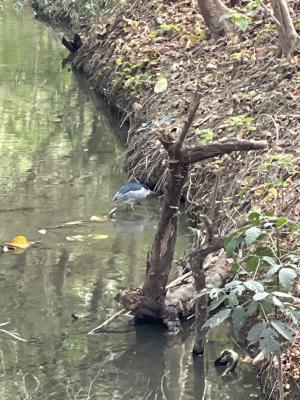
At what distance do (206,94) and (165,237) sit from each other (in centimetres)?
444

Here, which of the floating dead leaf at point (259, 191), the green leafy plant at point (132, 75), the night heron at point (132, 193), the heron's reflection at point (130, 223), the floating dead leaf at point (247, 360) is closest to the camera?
the floating dead leaf at point (247, 360)

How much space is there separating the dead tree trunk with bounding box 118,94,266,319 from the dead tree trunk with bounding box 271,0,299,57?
4.27 m

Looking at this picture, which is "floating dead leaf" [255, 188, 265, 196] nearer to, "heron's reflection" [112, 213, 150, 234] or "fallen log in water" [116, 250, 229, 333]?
"fallen log in water" [116, 250, 229, 333]

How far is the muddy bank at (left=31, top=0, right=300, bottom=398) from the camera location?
7988 mm

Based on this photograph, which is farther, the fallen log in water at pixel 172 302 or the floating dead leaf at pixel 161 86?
the floating dead leaf at pixel 161 86

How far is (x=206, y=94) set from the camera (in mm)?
10625

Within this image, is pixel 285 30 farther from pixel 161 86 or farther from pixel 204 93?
pixel 161 86

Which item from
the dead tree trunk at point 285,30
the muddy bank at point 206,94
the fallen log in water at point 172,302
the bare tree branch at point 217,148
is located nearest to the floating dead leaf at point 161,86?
the muddy bank at point 206,94

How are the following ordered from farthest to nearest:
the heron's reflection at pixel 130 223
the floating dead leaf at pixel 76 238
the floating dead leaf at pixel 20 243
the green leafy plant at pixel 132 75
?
the green leafy plant at pixel 132 75
the heron's reflection at pixel 130 223
the floating dead leaf at pixel 76 238
the floating dead leaf at pixel 20 243

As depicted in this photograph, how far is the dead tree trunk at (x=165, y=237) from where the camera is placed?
19.6 ft

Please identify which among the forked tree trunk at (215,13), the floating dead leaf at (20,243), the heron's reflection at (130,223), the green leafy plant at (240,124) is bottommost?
the heron's reflection at (130,223)

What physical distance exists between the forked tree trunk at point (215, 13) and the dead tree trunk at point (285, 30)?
1938 millimetres

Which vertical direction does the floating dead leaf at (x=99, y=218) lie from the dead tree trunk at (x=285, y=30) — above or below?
below

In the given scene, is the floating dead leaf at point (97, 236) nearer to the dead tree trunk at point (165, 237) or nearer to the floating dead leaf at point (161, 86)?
the dead tree trunk at point (165, 237)
